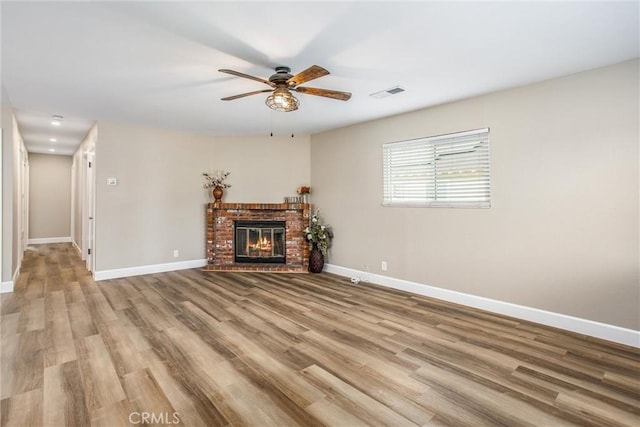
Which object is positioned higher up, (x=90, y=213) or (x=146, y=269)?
(x=90, y=213)

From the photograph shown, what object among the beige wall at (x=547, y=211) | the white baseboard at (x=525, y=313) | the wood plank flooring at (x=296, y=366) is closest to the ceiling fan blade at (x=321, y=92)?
the beige wall at (x=547, y=211)

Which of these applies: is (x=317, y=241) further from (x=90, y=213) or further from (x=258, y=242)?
(x=90, y=213)

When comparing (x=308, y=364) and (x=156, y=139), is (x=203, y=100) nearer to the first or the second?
(x=156, y=139)

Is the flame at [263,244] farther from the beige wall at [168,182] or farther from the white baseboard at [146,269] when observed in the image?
the white baseboard at [146,269]

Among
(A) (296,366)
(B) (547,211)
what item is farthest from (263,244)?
(B) (547,211)

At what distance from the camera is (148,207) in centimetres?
556

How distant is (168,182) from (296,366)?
14.9 feet

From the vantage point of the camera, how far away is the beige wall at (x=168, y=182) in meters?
5.17

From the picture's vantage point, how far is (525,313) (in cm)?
345

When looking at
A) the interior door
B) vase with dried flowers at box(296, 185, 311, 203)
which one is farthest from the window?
the interior door

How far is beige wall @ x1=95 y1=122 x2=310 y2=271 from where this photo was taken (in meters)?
5.17

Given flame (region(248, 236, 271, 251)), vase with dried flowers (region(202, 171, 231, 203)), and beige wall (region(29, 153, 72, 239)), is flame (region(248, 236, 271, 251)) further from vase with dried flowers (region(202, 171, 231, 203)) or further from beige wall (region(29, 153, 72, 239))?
beige wall (region(29, 153, 72, 239))

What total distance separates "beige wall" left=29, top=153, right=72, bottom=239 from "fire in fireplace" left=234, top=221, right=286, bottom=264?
6843 millimetres

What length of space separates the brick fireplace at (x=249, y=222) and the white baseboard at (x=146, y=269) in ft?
0.98
